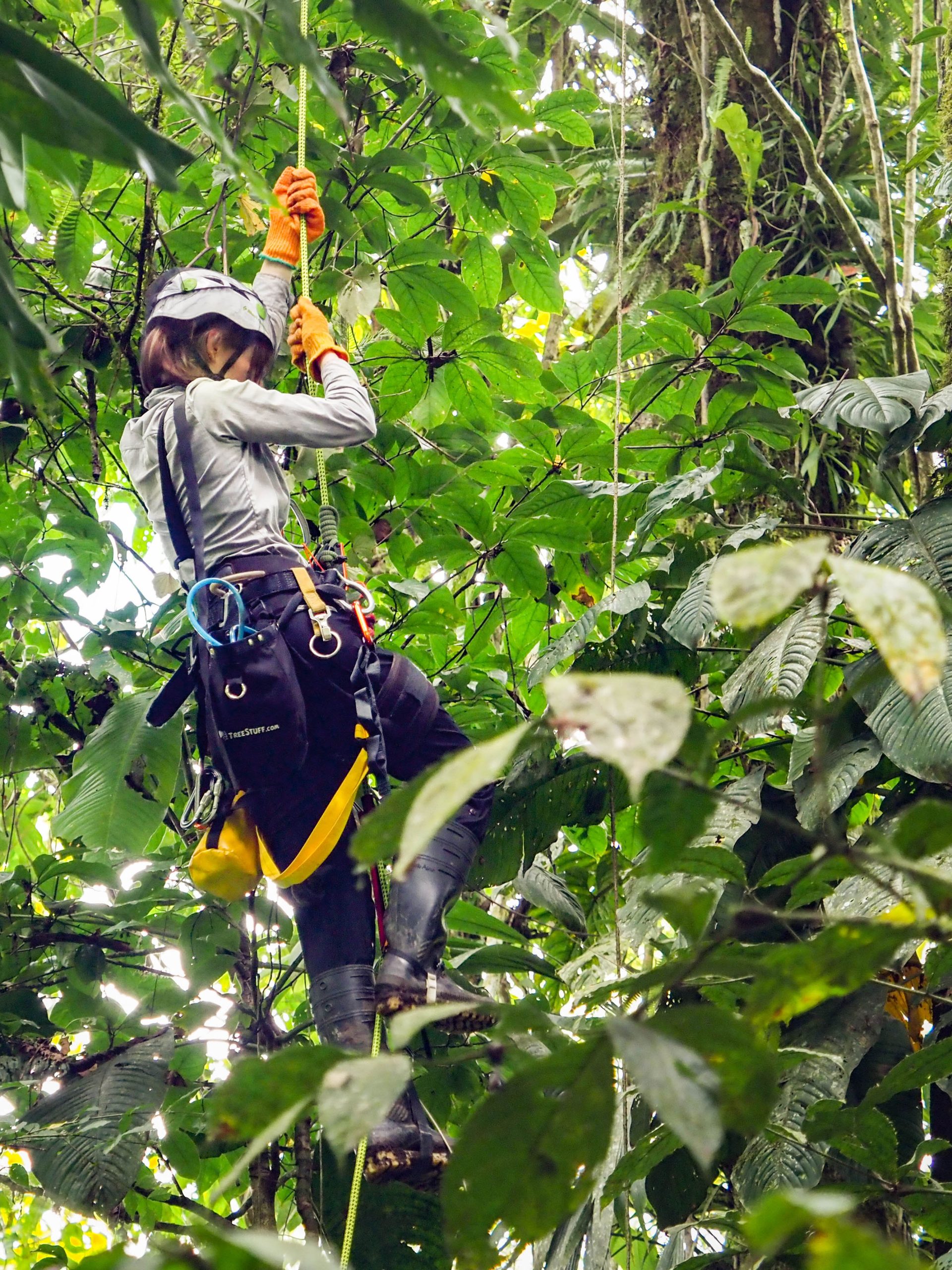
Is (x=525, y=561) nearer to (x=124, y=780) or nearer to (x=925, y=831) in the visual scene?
(x=124, y=780)

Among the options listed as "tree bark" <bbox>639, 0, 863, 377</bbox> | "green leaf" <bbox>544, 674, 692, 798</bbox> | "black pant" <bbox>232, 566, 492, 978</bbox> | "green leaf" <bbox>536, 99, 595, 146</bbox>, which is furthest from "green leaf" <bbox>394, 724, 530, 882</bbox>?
"tree bark" <bbox>639, 0, 863, 377</bbox>

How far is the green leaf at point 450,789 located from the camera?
25.1 inches

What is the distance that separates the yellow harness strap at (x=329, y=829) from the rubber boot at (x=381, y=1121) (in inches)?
8.5

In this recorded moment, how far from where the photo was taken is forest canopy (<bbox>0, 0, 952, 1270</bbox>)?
2.06 m

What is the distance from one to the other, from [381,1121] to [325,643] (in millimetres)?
759

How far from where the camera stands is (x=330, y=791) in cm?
231

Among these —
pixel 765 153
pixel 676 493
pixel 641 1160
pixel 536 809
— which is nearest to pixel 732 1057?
pixel 641 1160

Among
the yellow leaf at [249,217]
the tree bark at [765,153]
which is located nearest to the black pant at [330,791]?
the yellow leaf at [249,217]

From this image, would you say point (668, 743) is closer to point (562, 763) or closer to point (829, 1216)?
point (829, 1216)

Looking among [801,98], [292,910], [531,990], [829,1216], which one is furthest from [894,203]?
[829,1216]

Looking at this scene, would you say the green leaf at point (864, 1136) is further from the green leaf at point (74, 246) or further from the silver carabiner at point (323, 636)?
the green leaf at point (74, 246)

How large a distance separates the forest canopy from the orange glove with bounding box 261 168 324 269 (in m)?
0.12

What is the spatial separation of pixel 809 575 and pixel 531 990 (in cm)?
357

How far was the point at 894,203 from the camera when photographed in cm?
403
